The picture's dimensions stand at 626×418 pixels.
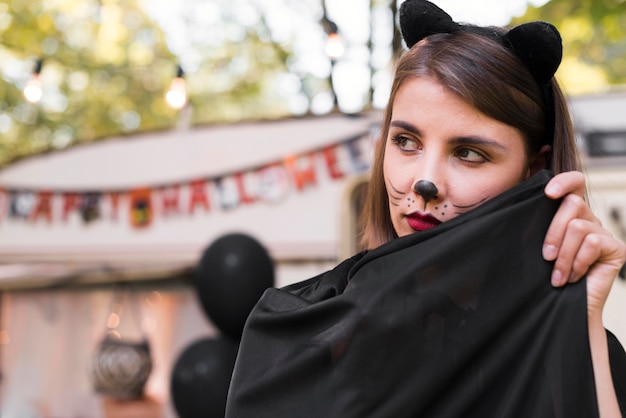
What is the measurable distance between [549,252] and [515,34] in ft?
1.18

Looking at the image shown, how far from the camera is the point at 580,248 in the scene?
957 mm

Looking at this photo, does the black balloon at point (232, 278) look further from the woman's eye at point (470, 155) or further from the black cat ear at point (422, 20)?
the woman's eye at point (470, 155)

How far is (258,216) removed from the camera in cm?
498

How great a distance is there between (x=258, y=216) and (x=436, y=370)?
13.4 feet

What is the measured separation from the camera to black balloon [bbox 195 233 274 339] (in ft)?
14.6

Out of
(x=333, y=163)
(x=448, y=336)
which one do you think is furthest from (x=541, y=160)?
(x=333, y=163)

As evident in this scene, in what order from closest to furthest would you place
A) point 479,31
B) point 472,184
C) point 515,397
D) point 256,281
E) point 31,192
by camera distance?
1. point 515,397
2. point 472,184
3. point 479,31
4. point 256,281
5. point 31,192

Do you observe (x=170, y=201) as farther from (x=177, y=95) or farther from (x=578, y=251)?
(x=578, y=251)

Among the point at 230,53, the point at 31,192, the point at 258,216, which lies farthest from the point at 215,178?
the point at 230,53

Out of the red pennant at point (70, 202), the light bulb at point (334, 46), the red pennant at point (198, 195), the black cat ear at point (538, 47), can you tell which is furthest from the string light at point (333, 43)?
the black cat ear at point (538, 47)

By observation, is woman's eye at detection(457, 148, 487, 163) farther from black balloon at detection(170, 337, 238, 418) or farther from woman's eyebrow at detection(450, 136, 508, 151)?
black balloon at detection(170, 337, 238, 418)

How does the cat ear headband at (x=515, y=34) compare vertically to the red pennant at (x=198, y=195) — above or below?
above

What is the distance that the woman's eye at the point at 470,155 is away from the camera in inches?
42.2

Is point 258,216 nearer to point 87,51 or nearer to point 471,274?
point 471,274
